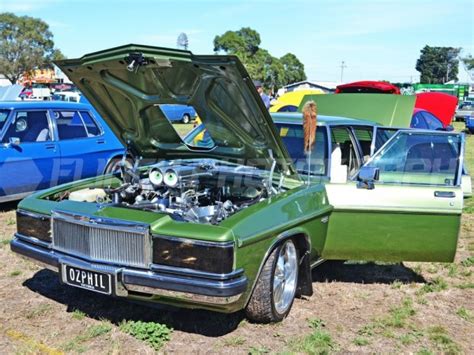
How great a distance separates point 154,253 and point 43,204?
3.99 ft

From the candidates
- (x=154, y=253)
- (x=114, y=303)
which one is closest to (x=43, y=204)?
(x=114, y=303)

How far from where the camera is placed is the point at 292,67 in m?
88.2

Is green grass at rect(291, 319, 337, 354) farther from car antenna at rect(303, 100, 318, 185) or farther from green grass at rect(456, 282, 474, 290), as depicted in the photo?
green grass at rect(456, 282, 474, 290)

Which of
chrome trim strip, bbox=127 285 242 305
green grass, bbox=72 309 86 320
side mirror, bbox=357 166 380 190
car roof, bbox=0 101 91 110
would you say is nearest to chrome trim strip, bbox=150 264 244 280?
chrome trim strip, bbox=127 285 242 305

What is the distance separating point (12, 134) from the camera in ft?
23.9

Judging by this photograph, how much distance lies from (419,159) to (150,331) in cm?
275

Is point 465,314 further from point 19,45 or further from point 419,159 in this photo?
point 19,45

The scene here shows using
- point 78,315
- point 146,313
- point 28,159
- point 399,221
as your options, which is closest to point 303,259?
point 399,221

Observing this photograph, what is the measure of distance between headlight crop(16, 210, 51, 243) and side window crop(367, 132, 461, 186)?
269 centimetres

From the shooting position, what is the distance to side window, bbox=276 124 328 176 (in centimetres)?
473

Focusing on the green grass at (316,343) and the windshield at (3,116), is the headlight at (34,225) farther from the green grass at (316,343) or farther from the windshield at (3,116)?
the windshield at (3,116)

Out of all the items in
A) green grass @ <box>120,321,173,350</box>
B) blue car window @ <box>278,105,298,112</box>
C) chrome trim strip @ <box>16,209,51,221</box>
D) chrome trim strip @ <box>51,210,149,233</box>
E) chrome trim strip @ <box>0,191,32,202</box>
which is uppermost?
blue car window @ <box>278,105,298,112</box>

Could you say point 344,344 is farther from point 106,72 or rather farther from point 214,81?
point 106,72

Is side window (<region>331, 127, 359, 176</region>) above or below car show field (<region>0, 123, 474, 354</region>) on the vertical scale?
above
